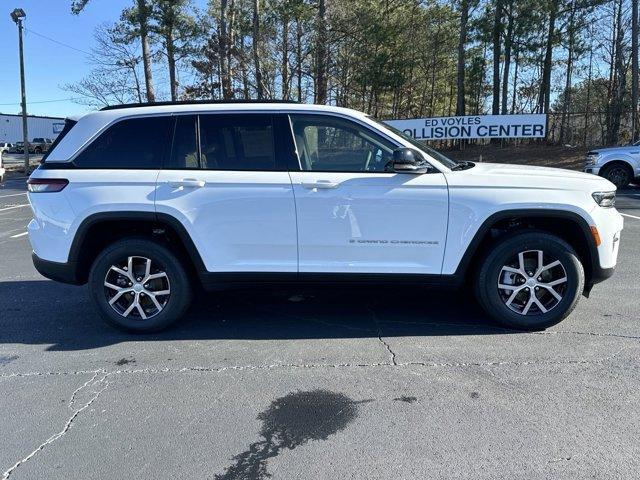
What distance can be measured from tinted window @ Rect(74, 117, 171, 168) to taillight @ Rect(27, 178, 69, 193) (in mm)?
205

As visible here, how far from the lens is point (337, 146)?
14.0 feet

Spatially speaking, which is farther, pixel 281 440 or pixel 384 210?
pixel 384 210

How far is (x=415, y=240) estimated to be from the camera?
4.09 metres

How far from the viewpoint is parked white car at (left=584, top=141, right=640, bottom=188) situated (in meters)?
14.3

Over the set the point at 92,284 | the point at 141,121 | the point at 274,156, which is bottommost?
the point at 92,284

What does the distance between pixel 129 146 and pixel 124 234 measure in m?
0.78

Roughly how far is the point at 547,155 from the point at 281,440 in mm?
23051

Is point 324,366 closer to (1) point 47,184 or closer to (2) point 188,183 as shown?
(2) point 188,183

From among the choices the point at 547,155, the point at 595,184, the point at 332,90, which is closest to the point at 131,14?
the point at 332,90

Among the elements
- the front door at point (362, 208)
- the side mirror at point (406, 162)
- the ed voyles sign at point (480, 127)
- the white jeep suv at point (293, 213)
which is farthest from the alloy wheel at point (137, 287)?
the ed voyles sign at point (480, 127)

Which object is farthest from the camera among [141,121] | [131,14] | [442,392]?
[131,14]

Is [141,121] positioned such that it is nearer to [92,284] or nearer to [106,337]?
[92,284]

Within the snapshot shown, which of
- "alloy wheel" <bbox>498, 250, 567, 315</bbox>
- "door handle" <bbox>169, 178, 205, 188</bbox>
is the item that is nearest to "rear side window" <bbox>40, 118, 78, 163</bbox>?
"door handle" <bbox>169, 178, 205, 188</bbox>

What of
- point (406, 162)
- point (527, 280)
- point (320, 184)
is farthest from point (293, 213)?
point (527, 280)
